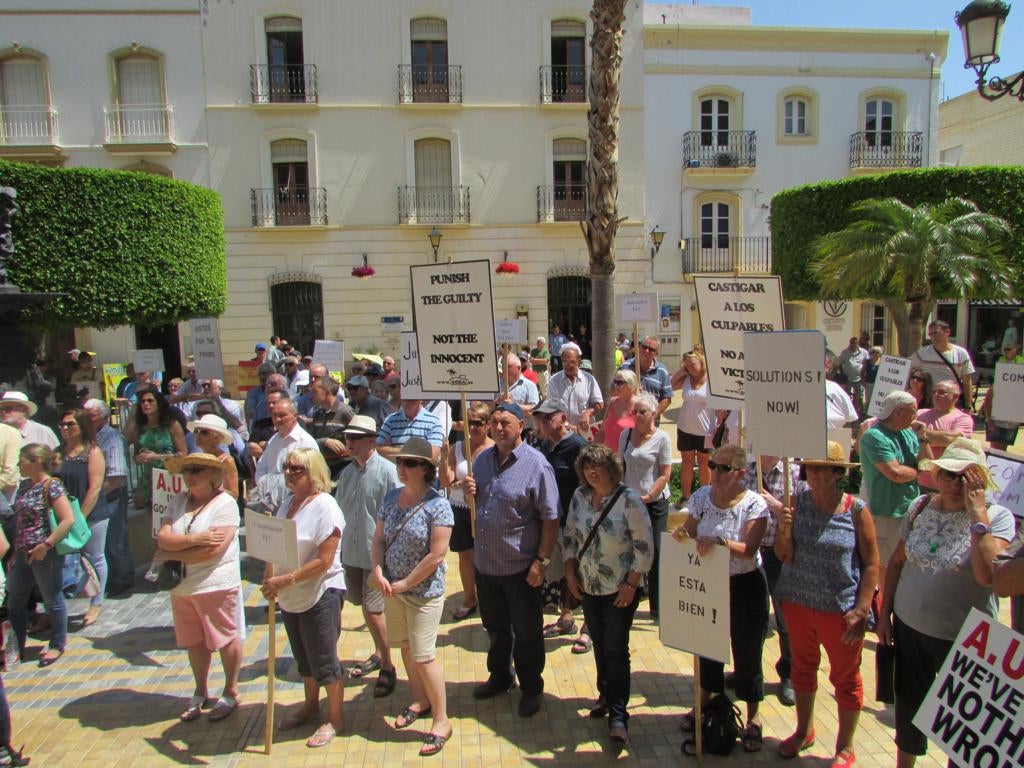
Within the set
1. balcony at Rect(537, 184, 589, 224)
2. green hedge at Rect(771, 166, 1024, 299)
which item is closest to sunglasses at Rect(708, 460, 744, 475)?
green hedge at Rect(771, 166, 1024, 299)

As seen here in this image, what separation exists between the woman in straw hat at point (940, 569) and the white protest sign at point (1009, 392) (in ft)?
10.1

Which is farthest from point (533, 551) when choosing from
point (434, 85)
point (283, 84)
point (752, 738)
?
point (283, 84)

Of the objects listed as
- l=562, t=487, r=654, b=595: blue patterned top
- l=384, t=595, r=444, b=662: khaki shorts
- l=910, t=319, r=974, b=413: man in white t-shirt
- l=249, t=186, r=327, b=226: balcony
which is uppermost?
l=249, t=186, r=327, b=226: balcony

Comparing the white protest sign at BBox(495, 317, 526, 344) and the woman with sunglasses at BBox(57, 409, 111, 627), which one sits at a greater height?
the white protest sign at BBox(495, 317, 526, 344)

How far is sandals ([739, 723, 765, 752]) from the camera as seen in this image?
12.6 ft

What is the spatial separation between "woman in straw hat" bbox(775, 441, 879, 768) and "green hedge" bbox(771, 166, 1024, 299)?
13473 mm

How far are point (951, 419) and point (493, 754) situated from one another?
4449 millimetres

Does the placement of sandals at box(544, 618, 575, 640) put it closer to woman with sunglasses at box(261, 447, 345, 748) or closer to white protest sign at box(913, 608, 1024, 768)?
woman with sunglasses at box(261, 447, 345, 748)

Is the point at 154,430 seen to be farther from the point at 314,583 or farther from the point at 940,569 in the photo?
the point at 940,569

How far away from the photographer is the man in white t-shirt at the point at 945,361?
808 centimetres

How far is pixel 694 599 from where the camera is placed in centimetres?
368

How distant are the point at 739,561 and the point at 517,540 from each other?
49.0 inches

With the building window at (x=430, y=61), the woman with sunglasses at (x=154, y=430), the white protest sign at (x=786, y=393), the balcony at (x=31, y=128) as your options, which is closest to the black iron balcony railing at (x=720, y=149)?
the building window at (x=430, y=61)

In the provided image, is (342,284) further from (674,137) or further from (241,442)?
(241,442)
